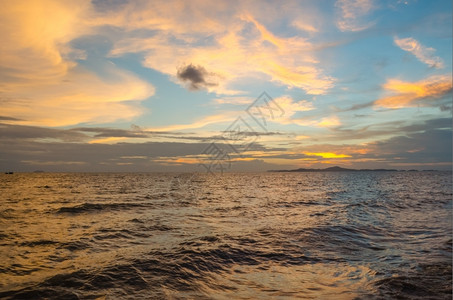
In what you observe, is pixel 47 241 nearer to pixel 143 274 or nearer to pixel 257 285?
pixel 143 274

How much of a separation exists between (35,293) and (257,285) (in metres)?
6.49

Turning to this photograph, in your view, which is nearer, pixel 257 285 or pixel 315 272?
pixel 257 285

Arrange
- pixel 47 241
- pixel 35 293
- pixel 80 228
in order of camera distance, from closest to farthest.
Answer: pixel 35 293 → pixel 47 241 → pixel 80 228

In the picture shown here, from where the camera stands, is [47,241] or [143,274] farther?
[47,241]

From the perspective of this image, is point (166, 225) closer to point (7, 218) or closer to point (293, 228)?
point (293, 228)

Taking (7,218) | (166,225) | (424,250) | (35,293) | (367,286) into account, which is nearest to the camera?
(35,293)

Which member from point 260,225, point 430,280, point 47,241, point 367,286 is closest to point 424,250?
point 430,280

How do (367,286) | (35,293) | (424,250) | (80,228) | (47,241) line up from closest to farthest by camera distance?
(35,293)
(367,286)
(424,250)
(47,241)
(80,228)

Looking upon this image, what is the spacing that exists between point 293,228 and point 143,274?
11.0 meters

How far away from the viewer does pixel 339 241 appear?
1478cm

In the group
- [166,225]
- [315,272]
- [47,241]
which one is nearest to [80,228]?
[47,241]

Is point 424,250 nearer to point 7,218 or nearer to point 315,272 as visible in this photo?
point 315,272

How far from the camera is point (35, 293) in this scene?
7883mm

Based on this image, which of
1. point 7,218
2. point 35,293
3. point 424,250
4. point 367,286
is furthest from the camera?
point 7,218
